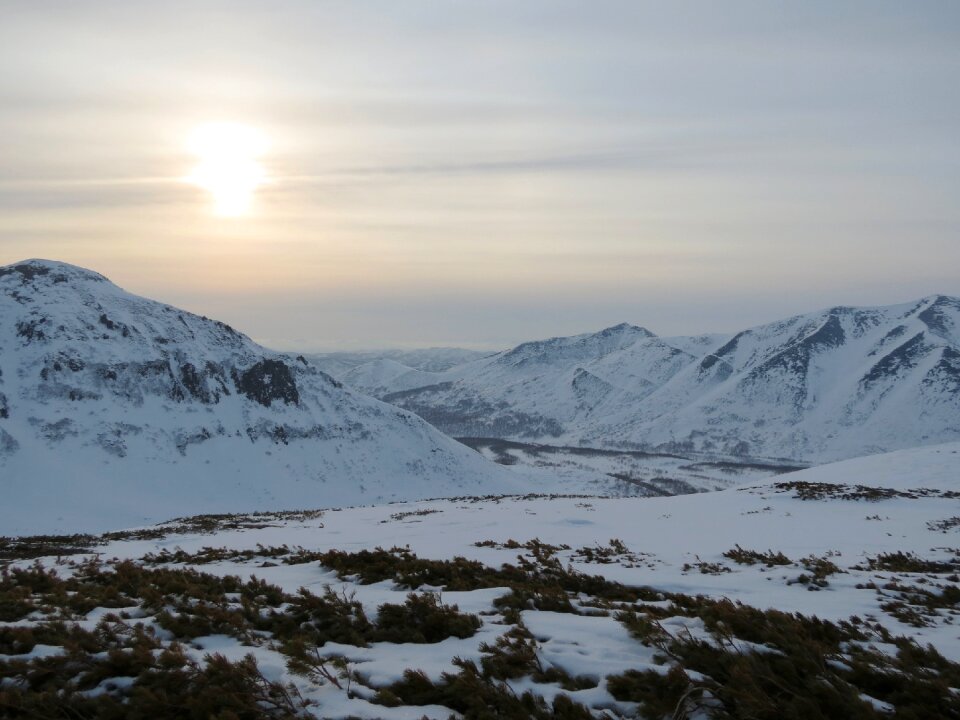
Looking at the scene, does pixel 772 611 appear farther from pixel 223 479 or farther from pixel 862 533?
pixel 223 479

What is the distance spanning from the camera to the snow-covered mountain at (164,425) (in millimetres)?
60281

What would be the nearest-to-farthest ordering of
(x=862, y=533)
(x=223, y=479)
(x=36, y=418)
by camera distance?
(x=862, y=533)
(x=36, y=418)
(x=223, y=479)

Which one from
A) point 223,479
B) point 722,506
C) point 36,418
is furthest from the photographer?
point 223,479

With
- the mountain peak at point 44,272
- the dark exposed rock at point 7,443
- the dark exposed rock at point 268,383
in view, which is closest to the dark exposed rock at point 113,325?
the mountain peak at point 44,272

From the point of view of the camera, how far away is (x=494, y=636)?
8.70 meters

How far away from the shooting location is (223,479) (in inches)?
2795

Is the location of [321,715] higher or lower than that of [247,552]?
higher

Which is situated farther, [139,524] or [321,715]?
[139,524]

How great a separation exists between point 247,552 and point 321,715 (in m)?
13.7

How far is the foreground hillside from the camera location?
254 inches

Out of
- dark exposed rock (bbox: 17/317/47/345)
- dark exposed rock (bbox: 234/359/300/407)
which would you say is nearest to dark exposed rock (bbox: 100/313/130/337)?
dark exposed rock (bbox: 17/317/47/345)

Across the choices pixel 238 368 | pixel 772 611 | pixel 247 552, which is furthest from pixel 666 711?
pixel 238 368

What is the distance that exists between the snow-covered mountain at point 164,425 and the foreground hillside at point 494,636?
4772 cm

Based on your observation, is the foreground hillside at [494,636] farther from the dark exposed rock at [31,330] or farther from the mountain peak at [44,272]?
the mountain peak at [44,272]
